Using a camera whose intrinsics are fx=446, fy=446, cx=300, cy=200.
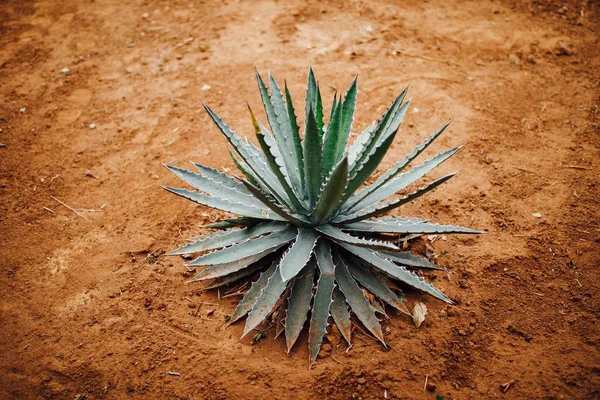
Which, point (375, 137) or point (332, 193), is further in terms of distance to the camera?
point (375, 137)

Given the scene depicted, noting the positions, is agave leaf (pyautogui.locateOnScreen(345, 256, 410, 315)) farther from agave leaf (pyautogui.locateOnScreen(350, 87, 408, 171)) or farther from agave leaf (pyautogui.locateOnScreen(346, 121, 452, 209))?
agave leaf (pyautogui.locateOnScreen(350, 87, 408, 171))

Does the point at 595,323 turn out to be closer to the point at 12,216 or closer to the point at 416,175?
the point at 416,175

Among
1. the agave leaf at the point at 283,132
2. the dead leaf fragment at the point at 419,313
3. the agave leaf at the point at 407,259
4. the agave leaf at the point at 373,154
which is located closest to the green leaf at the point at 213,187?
the agave leaf at the point at 283,132

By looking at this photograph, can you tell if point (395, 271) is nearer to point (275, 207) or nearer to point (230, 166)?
point (275, 207)

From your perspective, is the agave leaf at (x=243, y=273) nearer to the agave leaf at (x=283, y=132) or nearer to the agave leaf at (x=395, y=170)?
the agave leaf at (x=283, y=132)

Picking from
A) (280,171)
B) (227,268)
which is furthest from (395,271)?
(227,268)
